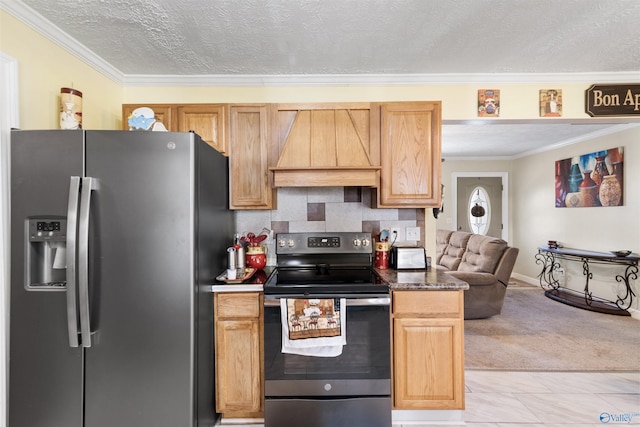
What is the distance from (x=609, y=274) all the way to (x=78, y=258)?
589cm

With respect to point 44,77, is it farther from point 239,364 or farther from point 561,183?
point 561,183

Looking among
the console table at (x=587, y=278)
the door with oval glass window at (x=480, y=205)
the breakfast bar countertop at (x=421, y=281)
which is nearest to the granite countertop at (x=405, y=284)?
the breakfast bar countertop at (x=421, y=281)

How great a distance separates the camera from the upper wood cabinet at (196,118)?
2.41m

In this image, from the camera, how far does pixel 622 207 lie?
4.17m

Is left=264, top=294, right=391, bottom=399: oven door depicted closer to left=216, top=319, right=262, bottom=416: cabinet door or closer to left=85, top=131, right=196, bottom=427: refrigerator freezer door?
left=216, top=319, right=262, bottom=416: cabinet door

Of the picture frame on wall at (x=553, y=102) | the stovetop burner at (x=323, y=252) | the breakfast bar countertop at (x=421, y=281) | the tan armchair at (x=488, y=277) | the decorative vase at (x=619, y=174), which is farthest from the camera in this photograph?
the decorative vase at (x=619, y=174)

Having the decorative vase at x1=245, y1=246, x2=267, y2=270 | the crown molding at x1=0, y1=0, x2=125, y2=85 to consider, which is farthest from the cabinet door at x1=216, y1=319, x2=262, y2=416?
the crown molding at x1=0, y1=0, x2=125, y2=85

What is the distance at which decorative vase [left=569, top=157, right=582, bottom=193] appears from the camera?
4852 mm

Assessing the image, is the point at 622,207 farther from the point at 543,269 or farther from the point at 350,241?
the point at 350,241

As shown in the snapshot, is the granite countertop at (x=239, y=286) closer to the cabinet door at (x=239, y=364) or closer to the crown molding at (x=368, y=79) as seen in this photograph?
the cabinet door at (x=239, y=364)

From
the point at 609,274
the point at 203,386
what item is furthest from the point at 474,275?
the point at 203,386

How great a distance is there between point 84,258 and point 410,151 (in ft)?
6.99

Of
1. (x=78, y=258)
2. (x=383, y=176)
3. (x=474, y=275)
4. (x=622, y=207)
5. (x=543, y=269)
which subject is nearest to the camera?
(x=78, y=258)

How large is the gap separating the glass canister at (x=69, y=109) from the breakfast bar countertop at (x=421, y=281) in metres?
2.17
